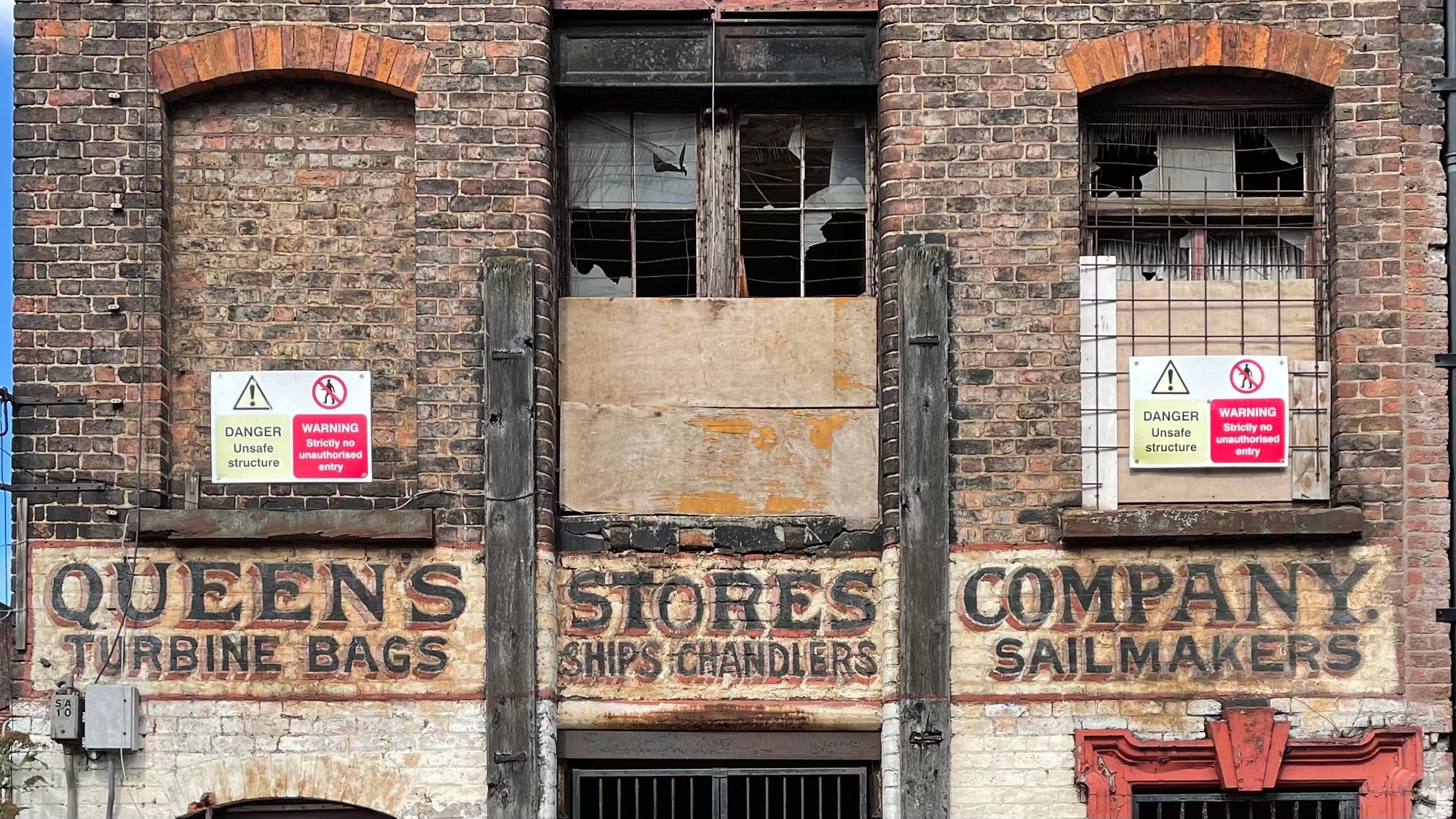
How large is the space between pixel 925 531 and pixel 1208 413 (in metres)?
1.67

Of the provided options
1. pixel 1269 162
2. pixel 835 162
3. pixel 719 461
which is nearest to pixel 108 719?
pixel 719 461

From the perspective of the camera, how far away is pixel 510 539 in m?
8.31

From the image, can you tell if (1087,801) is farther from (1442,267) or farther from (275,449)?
(275,449)

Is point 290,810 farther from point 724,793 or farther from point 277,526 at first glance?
point 724,793

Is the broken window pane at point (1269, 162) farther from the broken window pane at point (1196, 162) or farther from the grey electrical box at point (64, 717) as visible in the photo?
the grey electrical box at point (64, 717)

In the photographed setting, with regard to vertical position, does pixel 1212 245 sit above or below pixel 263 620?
above

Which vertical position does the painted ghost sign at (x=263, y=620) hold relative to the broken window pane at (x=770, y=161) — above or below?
below

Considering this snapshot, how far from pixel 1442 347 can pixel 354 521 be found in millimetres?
5719

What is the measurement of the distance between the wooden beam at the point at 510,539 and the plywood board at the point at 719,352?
0.45m

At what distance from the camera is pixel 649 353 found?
28.8ft

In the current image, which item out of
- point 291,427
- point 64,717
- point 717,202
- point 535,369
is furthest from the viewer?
point 717,202

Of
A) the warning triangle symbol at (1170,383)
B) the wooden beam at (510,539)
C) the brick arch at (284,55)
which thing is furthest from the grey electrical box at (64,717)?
the warning triangle symbol at (1170,383)

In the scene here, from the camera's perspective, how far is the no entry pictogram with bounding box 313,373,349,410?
859cm

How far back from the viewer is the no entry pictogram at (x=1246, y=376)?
855 cm
